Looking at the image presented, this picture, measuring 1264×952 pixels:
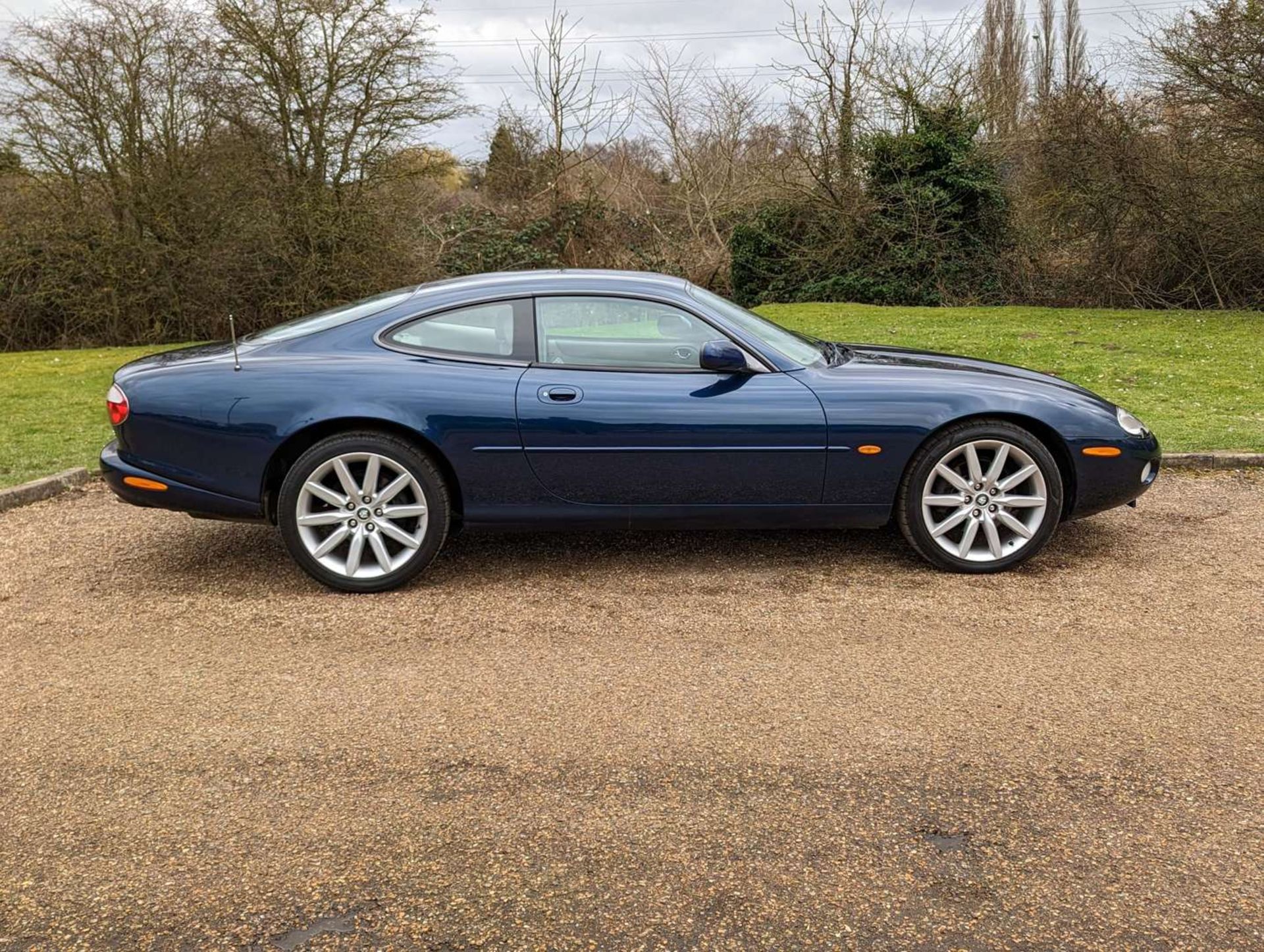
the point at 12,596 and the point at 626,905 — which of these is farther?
the point at 12,596

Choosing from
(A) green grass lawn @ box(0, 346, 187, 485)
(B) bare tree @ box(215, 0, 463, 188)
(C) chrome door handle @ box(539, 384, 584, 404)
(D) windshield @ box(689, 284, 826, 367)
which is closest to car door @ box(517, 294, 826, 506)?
(C) chrome door handle @ box(539, 384, 584, 404)

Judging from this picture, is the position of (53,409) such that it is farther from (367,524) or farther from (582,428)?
(582,428)

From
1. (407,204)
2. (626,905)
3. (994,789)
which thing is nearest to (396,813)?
(626,905)

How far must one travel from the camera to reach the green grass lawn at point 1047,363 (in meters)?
7.97

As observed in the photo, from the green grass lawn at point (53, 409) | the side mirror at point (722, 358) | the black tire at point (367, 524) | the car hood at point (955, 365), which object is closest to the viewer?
the black tire at point (367, 524)

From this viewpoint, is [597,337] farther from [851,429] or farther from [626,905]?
[626,905]

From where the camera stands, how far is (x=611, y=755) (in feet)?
9.98

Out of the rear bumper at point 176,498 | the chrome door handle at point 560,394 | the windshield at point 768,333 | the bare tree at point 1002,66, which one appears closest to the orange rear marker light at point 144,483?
the rear bumper at point 176,498

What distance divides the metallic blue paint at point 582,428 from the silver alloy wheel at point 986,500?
0.17 meters

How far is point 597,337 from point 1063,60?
108ft

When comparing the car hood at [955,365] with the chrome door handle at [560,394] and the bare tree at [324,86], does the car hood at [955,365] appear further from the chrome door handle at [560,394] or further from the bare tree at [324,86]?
the bare tree at [324,86]

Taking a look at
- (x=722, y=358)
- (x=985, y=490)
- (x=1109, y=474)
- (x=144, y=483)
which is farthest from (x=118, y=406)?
(x=1109, y=474)

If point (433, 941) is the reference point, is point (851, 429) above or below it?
above

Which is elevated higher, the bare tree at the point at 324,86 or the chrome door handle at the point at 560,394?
the bare tree at the point at 324,86
